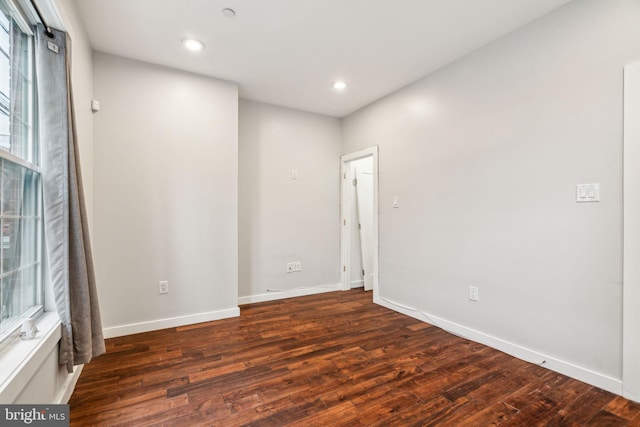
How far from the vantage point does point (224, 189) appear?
3193mm

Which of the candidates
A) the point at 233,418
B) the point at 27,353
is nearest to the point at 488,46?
the point at 233,418

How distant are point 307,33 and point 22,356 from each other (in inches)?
104

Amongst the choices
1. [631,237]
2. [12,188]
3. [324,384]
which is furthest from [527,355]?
[12,188]

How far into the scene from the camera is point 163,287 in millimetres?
2906

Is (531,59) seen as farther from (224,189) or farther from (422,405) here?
(224,189)

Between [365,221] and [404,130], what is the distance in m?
1.66

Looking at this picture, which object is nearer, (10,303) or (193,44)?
(10,303)

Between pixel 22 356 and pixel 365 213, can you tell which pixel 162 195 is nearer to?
pixel 22 356

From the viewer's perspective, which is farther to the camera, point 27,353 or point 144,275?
point 144,275

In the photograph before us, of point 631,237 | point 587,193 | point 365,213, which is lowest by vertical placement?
point 631,237

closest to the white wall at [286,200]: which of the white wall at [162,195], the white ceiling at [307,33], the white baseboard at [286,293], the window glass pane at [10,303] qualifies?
the white baseboard at [286,293]

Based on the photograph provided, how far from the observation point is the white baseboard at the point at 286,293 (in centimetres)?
372

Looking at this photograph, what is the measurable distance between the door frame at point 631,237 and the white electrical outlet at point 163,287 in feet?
11.7

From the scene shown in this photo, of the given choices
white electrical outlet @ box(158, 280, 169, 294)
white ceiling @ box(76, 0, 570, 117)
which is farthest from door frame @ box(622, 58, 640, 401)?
white electrical outlet @ box(158, 280, 169, 294)
